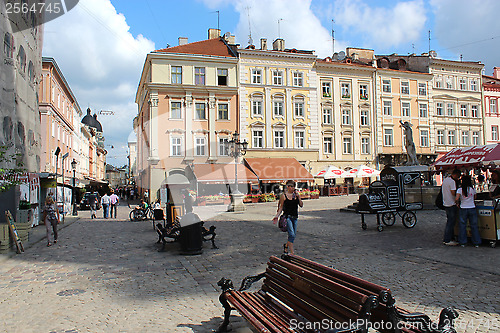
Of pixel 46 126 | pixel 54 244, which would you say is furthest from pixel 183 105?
pixel 54 244

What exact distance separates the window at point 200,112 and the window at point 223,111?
5.25 ft

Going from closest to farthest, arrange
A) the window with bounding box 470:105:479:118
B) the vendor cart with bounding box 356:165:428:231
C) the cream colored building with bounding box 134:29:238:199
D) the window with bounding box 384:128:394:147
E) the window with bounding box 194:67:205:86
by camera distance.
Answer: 1. the vendor cart with bounding box 356:165:428:231
2. the cream colored building with bounding box 134:29:238:199
3. the window with bounding box 194:67:205:86
4. the window with bounding box 384:128:394:147
5. the window with bounding box 470:105:479:118

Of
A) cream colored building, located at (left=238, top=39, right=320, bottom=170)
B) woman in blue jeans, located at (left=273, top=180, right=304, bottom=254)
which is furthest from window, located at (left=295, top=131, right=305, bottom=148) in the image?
woman in blue jeans, located at (left=273, top=180, right=304, bottom=254)

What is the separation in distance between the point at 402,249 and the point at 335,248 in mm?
1609

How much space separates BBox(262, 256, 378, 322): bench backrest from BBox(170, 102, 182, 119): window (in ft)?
109

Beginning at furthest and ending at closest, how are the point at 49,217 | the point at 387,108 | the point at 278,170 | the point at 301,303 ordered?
the point at 387,108, the point at 278,170, the point at 49,217, the point at 301,303

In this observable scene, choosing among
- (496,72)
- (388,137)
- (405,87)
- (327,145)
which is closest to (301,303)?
(327,145)

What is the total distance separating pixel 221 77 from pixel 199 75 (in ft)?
7.45

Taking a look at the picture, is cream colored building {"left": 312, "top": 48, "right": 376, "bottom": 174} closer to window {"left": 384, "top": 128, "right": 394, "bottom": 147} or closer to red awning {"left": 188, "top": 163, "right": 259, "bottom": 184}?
window {"left": 384, "top": 128, "right": 394, "bottom": 147}

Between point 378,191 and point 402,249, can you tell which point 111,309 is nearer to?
point 402,249

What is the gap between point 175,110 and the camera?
36375mm

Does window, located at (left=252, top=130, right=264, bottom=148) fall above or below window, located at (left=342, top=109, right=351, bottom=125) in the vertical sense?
below

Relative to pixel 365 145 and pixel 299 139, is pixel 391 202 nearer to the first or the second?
pixel 299 139

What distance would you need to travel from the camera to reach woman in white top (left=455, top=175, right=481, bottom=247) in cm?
930
